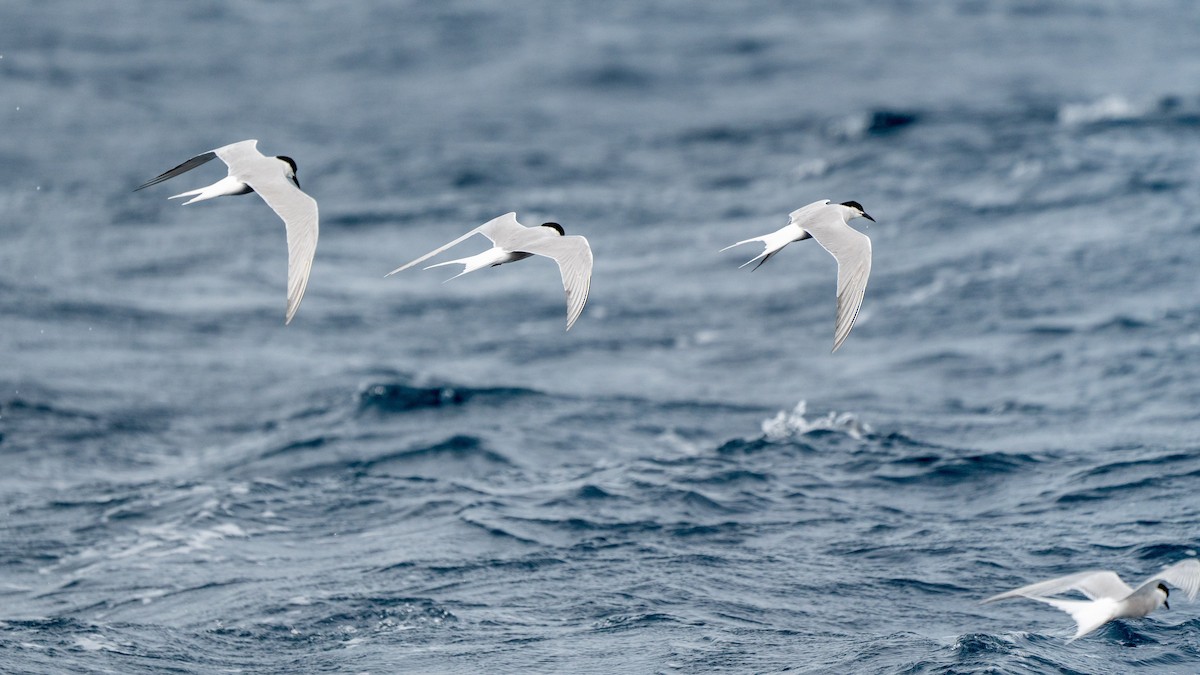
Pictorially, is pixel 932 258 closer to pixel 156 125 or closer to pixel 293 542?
pixel 293 542

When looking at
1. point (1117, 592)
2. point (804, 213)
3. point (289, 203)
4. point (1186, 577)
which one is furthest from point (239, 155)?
point (1186, 577)

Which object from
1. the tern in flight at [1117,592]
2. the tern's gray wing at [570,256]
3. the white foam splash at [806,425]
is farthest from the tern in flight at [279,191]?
the white foam splash at [806,425]

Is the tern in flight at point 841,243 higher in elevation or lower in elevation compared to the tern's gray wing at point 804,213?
lower

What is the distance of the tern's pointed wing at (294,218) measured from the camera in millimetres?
15492

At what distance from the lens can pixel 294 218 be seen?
16.5 m

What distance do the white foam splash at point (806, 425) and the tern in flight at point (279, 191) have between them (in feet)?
42.1

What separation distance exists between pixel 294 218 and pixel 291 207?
192 mm

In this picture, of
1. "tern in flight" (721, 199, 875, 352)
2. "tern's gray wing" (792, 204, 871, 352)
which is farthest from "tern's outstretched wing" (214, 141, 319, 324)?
"tern's gray wing" (792, 204, 871, 352)

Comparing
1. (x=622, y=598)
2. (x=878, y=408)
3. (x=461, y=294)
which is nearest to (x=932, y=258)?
(x=878, y=408)

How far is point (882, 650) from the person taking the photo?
19391mm

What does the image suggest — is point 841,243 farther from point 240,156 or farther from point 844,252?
Answer: point 240,156

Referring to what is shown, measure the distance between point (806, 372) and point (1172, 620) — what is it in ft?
42.4

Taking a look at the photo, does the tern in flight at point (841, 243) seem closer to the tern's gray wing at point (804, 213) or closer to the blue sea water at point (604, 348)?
the tern's gray wing at point (804, 213)

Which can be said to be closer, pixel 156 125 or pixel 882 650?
pixel 882 650
